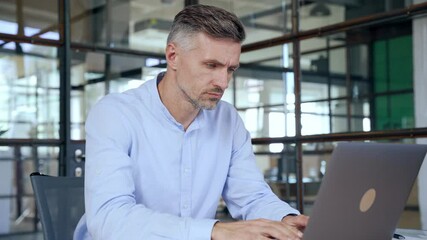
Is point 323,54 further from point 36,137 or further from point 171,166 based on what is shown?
point 171,166

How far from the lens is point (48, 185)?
179 centimetres

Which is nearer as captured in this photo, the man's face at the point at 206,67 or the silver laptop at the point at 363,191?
the silver laptop at the point at 363,191

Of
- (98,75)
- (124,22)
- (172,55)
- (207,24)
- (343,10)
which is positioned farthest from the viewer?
(124,22)

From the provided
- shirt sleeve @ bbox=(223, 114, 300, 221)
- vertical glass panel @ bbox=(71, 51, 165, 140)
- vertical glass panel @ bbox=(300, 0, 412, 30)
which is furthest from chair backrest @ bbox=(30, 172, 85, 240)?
vertical glass panel @ bbox=(71, 51, 165, 140)

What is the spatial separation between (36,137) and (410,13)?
2487mm

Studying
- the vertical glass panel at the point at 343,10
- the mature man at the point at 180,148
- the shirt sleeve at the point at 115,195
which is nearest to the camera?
the shirt sleeve at the point at 115,195

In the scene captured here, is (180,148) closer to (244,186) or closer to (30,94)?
(244,186)

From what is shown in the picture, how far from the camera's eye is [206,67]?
1.52m

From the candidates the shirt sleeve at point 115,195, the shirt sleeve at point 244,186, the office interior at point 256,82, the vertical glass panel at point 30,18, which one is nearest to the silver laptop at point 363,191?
the shirt sleeve at point 115,195

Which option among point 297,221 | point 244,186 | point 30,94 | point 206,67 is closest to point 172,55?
point 206,67

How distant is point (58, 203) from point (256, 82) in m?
3.35

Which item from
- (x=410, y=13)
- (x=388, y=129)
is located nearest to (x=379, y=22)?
(x=410, y=13)

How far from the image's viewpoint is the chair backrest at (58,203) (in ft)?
5.77

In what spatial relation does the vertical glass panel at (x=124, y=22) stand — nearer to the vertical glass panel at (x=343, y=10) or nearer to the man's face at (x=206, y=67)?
the vertical glass panel at (x=343, y=10)
